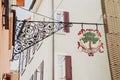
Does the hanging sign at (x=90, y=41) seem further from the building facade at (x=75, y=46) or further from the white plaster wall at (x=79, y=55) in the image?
the white plaster wall at (x=79, y=55)

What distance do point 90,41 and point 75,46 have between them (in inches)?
19.6

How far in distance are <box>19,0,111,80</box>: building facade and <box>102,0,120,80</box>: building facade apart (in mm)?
379

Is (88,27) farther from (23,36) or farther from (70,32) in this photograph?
(23,36)

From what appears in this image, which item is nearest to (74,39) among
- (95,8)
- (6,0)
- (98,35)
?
(98,35)

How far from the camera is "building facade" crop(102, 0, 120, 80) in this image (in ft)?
23.6

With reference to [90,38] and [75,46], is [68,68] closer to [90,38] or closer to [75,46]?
[75,46]

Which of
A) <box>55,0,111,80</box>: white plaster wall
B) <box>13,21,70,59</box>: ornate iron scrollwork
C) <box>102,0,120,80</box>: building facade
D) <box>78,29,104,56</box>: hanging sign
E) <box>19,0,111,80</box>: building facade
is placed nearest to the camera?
<box>13,21,70,59</box>: ornate iron scrollwork

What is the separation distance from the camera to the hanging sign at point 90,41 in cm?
768

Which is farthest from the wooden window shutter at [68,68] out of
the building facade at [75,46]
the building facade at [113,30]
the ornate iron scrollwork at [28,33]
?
the ornate iron scrollwork at [28,33]

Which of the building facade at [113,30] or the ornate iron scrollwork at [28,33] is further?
the building facade at [113,30]

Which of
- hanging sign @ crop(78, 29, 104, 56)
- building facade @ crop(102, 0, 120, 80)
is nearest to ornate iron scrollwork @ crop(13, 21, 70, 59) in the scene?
hanging sign @ crop(78, 29, 104, 56)

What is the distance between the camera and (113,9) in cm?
798

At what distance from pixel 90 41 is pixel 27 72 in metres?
4.90

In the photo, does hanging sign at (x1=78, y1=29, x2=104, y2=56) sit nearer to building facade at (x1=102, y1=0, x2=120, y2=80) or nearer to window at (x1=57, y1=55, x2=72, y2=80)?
building facade at (x1=102, y1=0, x2=120, y2=80)
